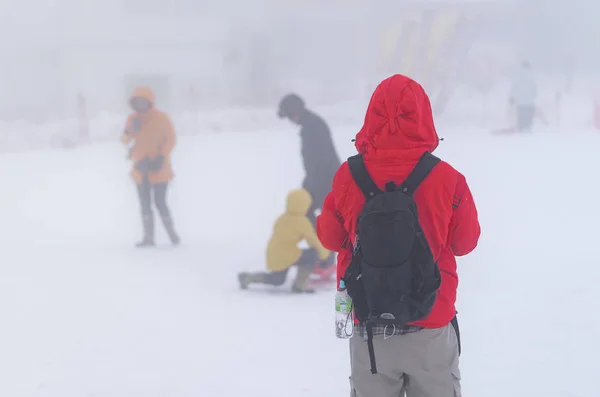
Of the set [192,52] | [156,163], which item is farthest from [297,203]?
[192,52]

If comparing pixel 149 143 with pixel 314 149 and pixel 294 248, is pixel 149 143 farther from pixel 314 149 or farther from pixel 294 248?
pixel 294 248

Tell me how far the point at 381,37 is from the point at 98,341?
9757mm

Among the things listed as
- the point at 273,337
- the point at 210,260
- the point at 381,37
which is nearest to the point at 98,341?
the point at 273,337

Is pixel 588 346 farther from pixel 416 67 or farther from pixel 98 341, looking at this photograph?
pixel 416 67

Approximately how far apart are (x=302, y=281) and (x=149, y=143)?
76.0 inches

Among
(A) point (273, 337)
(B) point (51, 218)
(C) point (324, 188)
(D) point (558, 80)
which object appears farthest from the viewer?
(D) point (558, 80)

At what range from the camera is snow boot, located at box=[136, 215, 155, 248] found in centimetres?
572

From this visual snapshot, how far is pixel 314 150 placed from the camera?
470 centimetres

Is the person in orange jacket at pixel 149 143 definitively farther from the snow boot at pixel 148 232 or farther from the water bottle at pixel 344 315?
the water bottle at pixel 344 315

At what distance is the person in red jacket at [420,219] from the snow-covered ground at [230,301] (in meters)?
1.09

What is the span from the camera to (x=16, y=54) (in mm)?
10938

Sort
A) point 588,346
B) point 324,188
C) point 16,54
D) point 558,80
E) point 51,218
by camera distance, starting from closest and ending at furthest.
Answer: point 588,346 → point 324,188 → point 51,218 → point 16,54 → point 558,80

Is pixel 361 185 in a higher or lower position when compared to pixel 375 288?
higher

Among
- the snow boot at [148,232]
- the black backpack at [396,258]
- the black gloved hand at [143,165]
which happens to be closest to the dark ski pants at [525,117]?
the snow boot at [148,232]
